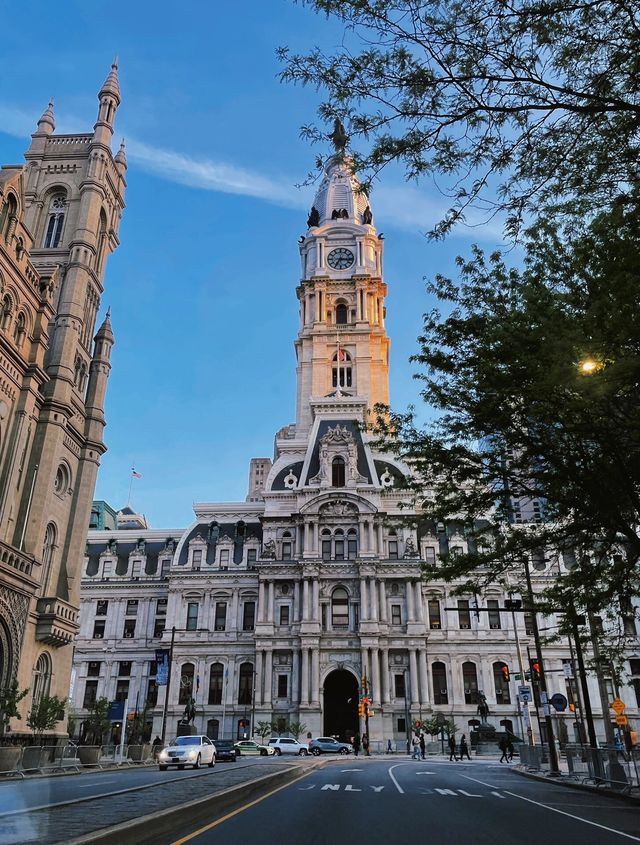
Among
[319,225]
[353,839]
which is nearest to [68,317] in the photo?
[353,839]

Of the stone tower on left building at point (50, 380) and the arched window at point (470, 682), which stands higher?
the stone tower on left building at point (50, 380)

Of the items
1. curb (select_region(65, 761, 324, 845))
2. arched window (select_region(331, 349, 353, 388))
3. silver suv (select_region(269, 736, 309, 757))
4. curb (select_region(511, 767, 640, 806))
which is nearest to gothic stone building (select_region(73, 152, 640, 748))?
silver suv (select_region(269, 736, 309, 757))

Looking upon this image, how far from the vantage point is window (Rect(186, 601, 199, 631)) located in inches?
2655

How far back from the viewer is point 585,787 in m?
21.2

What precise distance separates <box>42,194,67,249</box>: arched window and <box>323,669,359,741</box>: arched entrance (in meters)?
43.0

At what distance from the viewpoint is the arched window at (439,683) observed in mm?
62312

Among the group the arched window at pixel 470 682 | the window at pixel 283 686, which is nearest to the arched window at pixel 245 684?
the window at pixel 283 686

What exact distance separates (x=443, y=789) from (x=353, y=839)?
10.8m

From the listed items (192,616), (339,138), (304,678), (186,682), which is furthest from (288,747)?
(339,138)

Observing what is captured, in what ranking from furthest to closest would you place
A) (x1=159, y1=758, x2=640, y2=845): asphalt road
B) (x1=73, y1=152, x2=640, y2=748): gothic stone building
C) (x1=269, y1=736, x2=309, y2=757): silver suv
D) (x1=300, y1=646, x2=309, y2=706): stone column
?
(x1=73, y1=152, x2=640, y2=748): gothic stone building
(x1=300, y1=646, x2=309, y2=706): stone column
(x1=269, y1=736, x2=309, y2=757): silver suv
(x1=159, y1=758, x2=640, y2=845): asphalt road

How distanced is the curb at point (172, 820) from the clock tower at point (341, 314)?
2711 inches

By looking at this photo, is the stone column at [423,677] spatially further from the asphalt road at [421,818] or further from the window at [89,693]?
the asphalt road at [421,818]

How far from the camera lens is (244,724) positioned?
62250mm

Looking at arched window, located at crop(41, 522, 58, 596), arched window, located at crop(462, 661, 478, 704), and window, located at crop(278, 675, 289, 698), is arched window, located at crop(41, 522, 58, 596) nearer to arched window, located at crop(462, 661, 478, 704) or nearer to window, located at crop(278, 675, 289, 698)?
window, located at crop(278, 675, 289, 698)
